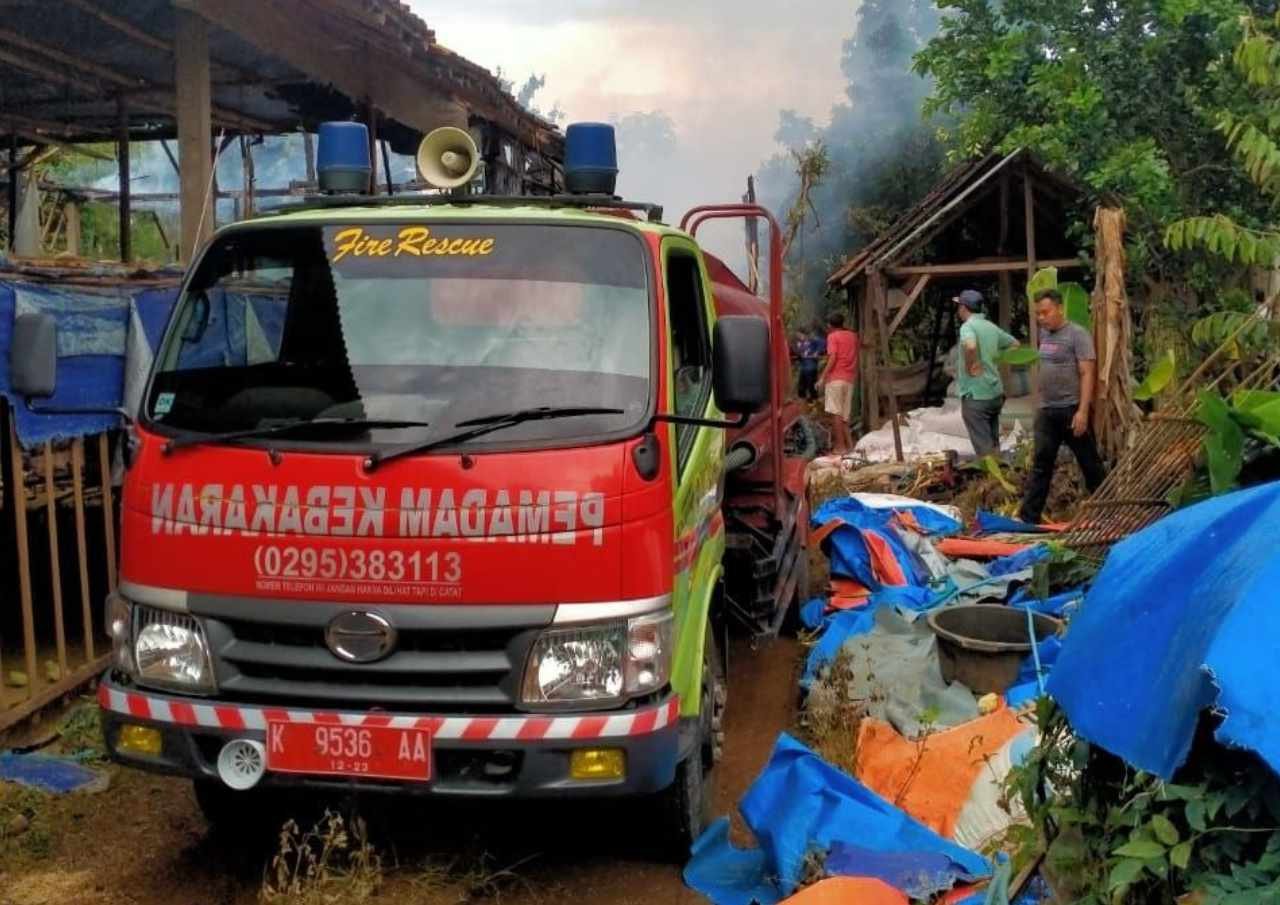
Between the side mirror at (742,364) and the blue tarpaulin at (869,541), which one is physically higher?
the side mirror at (742,364)

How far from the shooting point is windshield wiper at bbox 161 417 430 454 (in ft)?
12.1

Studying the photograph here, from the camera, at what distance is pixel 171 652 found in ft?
12.0

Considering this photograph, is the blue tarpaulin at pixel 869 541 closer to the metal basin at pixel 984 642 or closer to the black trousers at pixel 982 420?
the metal basin at pixel 984 642

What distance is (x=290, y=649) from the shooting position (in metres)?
3.57

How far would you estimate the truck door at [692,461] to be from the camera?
12.8 feet

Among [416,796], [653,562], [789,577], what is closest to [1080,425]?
[789,577]

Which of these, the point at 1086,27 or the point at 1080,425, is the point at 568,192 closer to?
the point at 1080,425

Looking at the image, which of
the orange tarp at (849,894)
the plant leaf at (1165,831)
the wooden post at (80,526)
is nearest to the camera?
the plant leaf at (1165,831)

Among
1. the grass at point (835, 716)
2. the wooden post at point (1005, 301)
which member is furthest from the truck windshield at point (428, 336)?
the wooden post at point (1005, 301)

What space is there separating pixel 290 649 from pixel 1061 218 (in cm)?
1358

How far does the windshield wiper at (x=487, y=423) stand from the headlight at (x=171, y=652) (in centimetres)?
78

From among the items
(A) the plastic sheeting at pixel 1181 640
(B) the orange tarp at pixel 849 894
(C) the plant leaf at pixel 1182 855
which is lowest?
(B) the orange tarp at pixel 849 894

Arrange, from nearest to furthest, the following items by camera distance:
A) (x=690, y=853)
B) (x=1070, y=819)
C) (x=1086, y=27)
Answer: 1. (x=1070, y=819)
2. (x=690, y=853)
3. (x=1086, y=27)

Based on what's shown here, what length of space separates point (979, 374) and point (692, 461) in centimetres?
753
